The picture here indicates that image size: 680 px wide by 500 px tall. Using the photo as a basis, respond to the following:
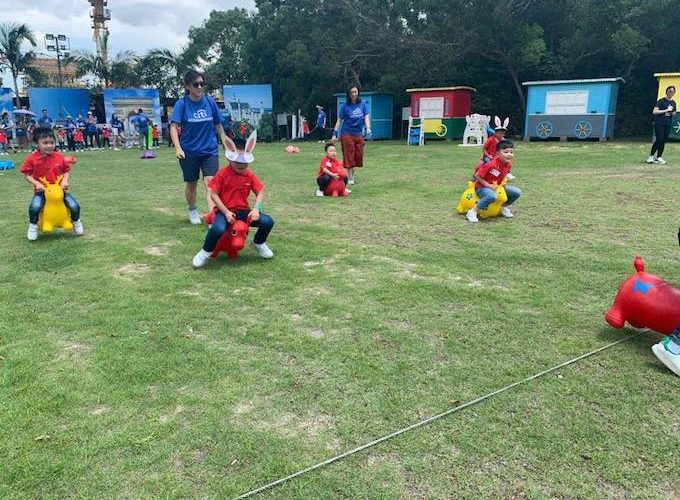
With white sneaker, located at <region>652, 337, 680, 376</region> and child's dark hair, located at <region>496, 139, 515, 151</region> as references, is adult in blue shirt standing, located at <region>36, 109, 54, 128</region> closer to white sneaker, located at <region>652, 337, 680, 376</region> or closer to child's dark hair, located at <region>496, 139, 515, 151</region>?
child's dark hair, located at <region>496, 139, 515, 151</region>

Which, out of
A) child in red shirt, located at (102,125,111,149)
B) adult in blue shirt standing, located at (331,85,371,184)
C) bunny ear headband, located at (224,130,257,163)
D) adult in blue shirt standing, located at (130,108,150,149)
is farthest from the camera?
child in red shirt, located at (102,125,111,149)

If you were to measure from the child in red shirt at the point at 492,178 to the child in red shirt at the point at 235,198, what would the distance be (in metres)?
2.90

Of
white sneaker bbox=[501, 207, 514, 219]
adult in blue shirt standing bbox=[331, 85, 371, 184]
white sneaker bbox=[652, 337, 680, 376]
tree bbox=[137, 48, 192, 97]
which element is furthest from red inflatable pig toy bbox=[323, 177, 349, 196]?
tree bbox=[137, 48, 192, 97]

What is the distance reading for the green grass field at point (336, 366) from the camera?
2352mm

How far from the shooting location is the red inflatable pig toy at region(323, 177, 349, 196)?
31.0ft

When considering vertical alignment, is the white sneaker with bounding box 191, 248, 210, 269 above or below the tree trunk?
below

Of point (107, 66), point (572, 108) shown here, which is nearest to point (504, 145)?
point (572, 108)

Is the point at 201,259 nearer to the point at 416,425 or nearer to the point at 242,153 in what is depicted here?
the point at 242,153

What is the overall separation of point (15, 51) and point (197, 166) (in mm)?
32716

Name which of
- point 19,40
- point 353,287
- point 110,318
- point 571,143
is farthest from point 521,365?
point 19,40

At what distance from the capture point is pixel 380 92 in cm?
2650

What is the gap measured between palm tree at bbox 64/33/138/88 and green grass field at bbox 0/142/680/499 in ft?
102

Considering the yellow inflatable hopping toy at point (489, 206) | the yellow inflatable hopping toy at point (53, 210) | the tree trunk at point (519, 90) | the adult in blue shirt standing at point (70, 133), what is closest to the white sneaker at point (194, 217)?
the yellow inflatable hopping toy at point (53, 210)

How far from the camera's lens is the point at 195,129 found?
6.78 metres
